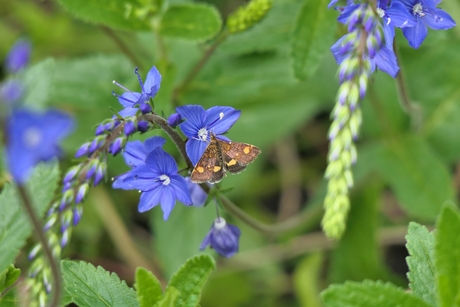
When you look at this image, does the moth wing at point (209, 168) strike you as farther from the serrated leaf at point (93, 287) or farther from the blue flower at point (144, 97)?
the serrated leaf at point (93, 287)

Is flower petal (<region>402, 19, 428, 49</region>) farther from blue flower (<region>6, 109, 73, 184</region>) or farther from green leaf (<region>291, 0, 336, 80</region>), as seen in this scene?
blue flower (<region>6, 109, 73, 184</region>)

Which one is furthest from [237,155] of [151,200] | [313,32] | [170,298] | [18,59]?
[313,32]

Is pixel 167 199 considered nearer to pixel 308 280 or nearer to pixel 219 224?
pixel 219 224

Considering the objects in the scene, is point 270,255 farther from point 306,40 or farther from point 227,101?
point 306,40

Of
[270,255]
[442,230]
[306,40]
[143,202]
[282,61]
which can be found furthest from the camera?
[270,255]

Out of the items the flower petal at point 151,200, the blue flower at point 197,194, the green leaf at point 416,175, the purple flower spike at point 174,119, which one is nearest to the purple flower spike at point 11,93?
the purple flower spike at point 174,119

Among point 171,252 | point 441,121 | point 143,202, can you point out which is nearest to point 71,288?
point 143,202

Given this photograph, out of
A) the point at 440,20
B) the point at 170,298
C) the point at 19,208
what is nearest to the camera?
the point at 170,298
